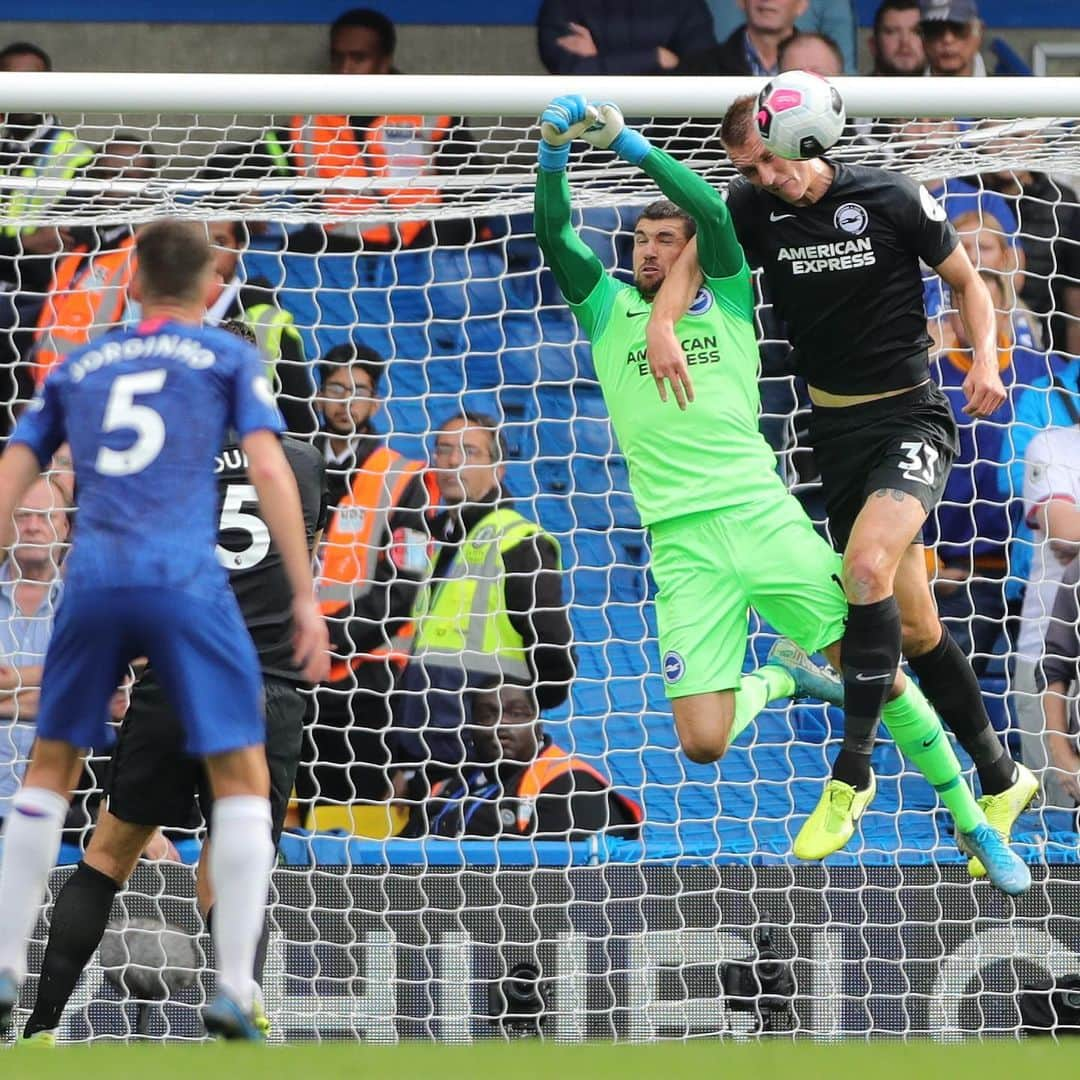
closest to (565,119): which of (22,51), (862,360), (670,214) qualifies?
(670,214)

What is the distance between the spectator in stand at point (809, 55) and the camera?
767 cm

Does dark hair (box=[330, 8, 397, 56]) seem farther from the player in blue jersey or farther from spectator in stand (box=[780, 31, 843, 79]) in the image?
the player in blue jersey

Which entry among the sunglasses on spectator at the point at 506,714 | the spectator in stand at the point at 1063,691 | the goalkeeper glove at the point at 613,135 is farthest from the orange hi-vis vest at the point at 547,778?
the goalkeeper glove at the point at 613,135

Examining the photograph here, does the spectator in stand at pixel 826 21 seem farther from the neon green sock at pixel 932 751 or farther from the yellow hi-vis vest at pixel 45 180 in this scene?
the neon green sock at pixel 932 751

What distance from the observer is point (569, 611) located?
23.2 ft

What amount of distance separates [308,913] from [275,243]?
2827mm

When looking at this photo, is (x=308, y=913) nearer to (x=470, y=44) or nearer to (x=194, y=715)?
(x=194, y=715)

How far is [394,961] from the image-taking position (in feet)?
20.3

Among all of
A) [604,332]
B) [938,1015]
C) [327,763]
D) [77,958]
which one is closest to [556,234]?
[604,332]

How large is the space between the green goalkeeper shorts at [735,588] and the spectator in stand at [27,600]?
7.98ft

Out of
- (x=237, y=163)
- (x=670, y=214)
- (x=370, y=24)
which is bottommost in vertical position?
(x=670, y=214)

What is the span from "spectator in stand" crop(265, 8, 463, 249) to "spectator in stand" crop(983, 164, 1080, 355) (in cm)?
229

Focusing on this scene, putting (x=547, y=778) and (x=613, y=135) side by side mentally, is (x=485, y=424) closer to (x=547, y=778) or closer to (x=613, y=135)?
(x=547, y=778)

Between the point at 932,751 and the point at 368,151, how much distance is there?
133 inches
